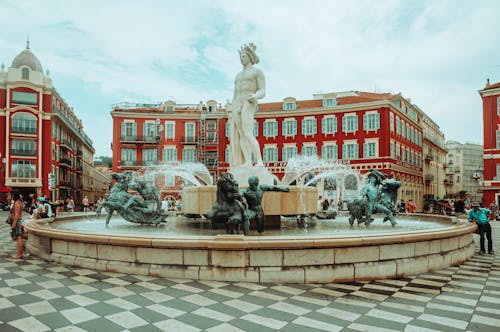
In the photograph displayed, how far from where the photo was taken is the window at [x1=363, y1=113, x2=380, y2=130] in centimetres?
4203

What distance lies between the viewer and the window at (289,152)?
46.2 meters

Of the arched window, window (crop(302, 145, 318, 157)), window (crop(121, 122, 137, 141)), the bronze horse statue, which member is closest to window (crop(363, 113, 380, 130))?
window (crop(302, 145, 318, 157))

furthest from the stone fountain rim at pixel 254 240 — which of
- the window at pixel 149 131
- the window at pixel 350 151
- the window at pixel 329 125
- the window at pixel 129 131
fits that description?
the window at pixel 129 131

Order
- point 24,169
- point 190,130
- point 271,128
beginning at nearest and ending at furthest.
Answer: point 24,169 → point 271,128 → point 190,130

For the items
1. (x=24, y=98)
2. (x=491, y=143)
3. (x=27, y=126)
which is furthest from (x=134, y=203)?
(x=24, y=98)

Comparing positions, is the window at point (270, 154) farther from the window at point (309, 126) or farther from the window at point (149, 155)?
the window at point (149, 155)

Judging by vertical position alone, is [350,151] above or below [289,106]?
below

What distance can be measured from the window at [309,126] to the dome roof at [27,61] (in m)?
30.7

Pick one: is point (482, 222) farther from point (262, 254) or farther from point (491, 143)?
point (491, 143)

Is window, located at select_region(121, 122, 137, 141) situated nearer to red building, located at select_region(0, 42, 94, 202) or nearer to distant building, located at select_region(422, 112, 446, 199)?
red building, located at select_region(0, 42, 94, 202)

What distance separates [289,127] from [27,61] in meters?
30.1

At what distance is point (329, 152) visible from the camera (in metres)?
44.7

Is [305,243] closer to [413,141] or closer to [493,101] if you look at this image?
[493,101]

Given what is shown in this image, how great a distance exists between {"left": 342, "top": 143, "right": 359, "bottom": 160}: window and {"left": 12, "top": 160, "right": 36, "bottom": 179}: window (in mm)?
33518
